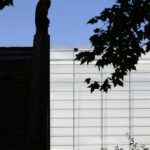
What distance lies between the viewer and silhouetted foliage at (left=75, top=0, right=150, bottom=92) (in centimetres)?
798

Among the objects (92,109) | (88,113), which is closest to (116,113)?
(92,109)

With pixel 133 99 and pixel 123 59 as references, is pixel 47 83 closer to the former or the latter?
pixel 123 59

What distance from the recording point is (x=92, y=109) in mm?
57219

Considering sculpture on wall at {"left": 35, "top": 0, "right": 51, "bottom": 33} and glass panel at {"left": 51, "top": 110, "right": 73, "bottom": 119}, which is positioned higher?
sculpture on wall at {"left": 35, "top": 0, "right": 51, "bottom": 33}

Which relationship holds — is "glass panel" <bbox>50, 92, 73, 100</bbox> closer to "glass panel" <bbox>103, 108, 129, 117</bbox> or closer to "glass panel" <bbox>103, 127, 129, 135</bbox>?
"glass panel" <bbox>103, 108, 129, 117</bbox>

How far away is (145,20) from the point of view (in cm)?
803

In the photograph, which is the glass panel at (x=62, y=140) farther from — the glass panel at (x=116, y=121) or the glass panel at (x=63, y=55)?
the glass panel at (x=63, y=55)

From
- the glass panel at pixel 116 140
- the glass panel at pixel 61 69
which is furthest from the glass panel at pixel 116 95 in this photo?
the glass panel at pixel 61 69

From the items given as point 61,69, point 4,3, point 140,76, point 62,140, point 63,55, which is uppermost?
point 63,55

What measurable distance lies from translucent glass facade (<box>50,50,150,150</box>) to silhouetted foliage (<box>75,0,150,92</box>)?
47.1m

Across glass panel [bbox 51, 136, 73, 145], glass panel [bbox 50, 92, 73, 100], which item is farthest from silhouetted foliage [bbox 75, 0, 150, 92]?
glass panel [bbox 50, 92, 73, 100]

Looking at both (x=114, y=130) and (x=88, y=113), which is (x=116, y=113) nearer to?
(x=114, y=130)

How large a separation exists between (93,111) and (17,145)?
4990cm

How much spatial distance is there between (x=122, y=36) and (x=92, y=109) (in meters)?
49.4
